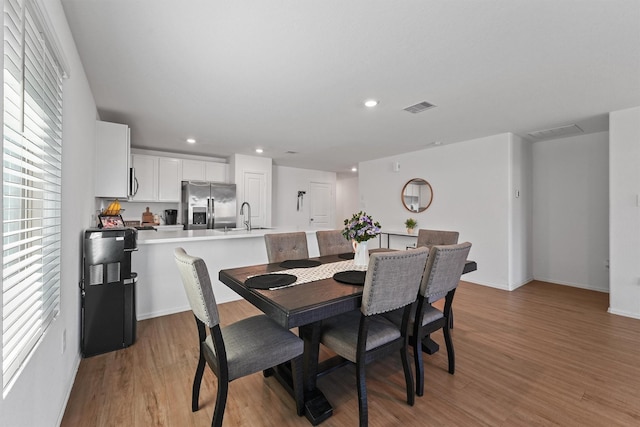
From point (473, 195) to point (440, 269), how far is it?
10.9ft

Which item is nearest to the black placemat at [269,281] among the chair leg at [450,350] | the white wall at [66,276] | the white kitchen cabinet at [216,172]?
the white wall at [66,276]

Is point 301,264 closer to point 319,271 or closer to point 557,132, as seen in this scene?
point 319,271

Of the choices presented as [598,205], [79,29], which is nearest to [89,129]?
[79,29]

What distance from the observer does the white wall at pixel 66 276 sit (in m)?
1.17

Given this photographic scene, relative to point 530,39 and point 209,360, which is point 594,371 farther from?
point 209,360

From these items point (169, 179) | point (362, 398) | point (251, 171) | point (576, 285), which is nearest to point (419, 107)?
point (362, 398)

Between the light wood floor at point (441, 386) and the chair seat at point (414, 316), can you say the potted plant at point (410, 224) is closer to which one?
the light wood floor at point (441, 386)

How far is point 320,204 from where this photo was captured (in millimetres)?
7984

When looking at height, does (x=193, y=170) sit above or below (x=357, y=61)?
below

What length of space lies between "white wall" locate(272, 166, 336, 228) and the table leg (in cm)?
529

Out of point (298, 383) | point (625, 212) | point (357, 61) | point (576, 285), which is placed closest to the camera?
point (298, 383)

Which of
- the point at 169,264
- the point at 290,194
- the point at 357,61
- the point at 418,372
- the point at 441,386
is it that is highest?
the point at 357,61

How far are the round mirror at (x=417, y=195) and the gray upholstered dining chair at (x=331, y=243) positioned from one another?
276cm

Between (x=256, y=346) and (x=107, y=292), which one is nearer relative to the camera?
(x=256, y=346)
